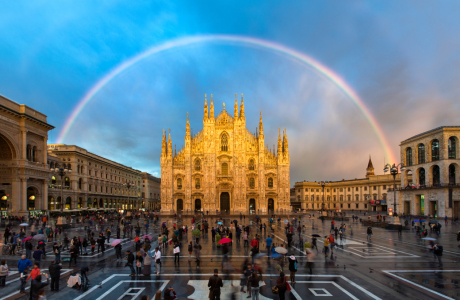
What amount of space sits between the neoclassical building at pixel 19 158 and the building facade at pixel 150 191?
70.6 m

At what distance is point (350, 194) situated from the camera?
105 meters

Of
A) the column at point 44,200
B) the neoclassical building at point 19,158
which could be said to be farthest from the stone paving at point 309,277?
the column at point 44,200

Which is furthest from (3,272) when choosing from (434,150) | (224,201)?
(434,150)

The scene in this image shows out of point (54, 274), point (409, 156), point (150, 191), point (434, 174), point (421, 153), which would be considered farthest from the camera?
point (150, 191)

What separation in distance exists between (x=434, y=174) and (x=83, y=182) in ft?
241

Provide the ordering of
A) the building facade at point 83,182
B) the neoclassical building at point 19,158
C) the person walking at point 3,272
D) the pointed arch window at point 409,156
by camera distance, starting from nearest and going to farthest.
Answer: the person walking at point 3,272, the neoclassical building at point 19,158, the building facade at point 83,182, the pointed arch window at point 409,156

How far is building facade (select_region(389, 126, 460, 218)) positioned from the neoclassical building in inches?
2585

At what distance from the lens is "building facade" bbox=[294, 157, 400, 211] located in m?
91.7

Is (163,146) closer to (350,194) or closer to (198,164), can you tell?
(198,164)

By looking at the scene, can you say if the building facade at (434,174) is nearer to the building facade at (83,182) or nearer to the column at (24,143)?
the building facade at (83,182)

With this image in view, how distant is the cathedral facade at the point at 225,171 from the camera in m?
66.6

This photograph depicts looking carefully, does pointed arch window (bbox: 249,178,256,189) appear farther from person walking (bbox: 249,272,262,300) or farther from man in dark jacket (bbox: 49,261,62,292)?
person walking (bbox: 249,272,262,300)

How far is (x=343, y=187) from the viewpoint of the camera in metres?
108

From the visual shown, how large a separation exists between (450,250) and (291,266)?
15339mm
